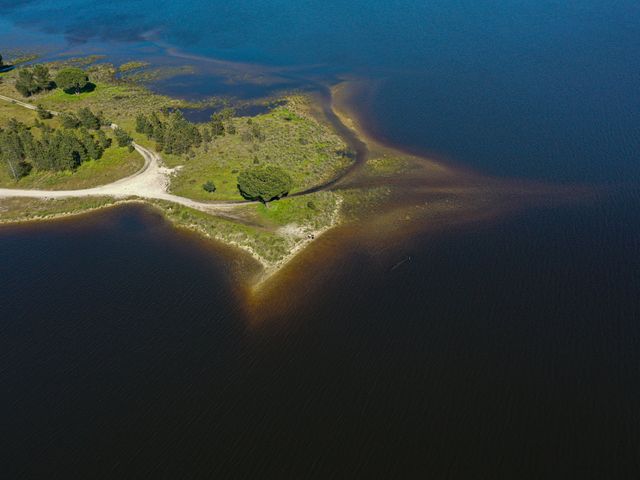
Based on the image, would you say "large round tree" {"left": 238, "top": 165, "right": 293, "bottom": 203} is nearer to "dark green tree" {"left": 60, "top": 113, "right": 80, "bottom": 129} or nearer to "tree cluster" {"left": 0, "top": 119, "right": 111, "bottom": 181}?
"tree cluster" {"left": 0, "top": 119, "right": 111, "bottom": 181}

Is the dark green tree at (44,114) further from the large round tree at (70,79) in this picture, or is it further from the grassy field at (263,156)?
the grassy field at (263,156)

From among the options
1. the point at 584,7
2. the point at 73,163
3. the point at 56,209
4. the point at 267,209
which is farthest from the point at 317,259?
the point at 584,7

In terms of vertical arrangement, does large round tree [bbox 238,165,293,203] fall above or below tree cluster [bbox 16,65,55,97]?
above

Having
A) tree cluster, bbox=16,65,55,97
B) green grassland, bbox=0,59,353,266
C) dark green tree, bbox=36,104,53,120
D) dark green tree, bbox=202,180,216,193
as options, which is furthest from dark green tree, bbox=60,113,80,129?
dark green tree, bbox=202,180,216,193

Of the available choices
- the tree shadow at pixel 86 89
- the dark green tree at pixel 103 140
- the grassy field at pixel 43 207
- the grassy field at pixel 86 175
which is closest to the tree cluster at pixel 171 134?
the grassy field at pixel 86 175

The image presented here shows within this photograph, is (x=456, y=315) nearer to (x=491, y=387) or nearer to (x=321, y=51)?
(x=491, y=387)

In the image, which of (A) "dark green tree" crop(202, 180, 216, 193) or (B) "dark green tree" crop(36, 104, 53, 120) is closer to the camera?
(A) "dark green tree" crop(202, 180, 216, 193)

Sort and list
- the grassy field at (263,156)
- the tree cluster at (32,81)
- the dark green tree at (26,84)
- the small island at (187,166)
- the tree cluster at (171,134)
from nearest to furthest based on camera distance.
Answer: the small island at (187,166)
the grassy field at (263,156)
the tree cluster at (171,134)
the dark green tree at (26,84)
the tree cluster at (32,81)
